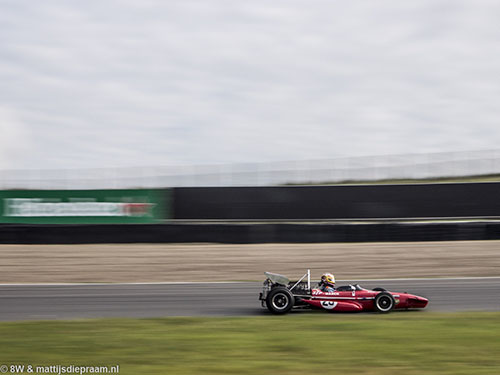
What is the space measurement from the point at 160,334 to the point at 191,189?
1851 cm

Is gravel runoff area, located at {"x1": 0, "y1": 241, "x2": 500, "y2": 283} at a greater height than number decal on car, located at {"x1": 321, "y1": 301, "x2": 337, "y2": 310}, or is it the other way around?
number decal on car, located at {"x1": 321, "y1": 301, "x2": 337, "y2": 310}

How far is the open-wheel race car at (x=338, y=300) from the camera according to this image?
10023 millimetres

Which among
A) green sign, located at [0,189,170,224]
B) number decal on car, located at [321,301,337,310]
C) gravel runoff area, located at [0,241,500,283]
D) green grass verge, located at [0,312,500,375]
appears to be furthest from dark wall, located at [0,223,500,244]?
green grass verge, located at [0,312,500,375]

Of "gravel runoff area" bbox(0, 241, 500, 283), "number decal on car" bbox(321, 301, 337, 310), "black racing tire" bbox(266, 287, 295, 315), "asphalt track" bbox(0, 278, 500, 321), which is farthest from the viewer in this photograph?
"gravel runoff area" bbox(0, 241, 500, 283)

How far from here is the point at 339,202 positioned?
2606cm

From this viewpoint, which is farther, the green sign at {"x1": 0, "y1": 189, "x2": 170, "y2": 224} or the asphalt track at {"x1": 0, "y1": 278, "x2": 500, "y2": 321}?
the green sign at {"x1": 0, "y1": 189, "x2": 170, "y2": 224}

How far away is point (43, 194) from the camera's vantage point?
2452cm

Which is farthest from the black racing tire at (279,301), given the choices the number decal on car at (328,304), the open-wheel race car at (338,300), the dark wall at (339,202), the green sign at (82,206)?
the dark wall at (339,202)

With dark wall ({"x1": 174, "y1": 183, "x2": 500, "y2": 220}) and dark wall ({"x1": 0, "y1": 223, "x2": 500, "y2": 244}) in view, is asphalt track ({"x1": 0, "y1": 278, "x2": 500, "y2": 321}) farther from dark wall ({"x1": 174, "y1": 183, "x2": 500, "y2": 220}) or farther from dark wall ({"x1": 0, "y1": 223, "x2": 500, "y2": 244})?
dark wall ({"x1": 174, "y1": 183, "x2": 500, "y2": 220})

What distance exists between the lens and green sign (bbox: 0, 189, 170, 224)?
2409 centimetres

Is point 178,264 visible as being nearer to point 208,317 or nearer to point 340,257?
point 340,257

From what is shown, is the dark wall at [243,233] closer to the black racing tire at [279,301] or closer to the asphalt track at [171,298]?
the asphalt track at [171,298]

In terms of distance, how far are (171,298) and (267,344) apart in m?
5.14

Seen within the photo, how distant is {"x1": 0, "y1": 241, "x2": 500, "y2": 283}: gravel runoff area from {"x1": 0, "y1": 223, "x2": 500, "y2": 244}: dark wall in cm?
35
